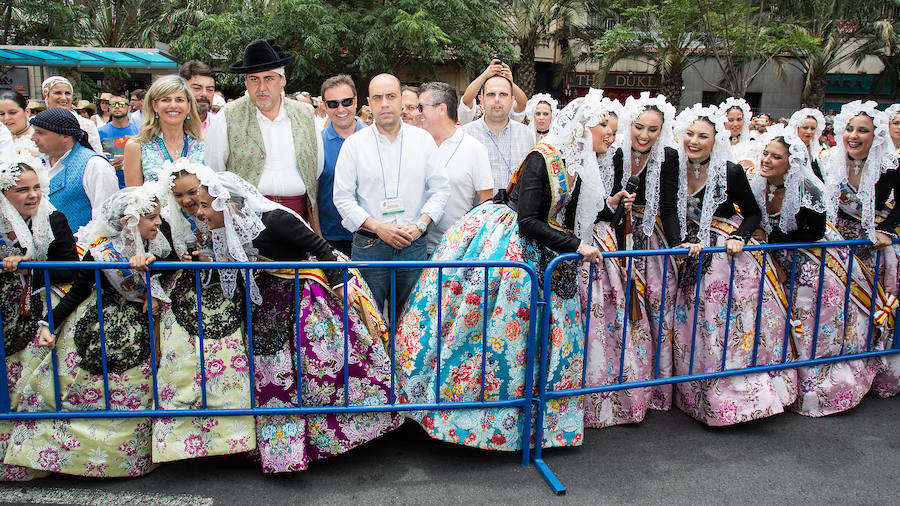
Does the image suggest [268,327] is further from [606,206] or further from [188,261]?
[606,206]

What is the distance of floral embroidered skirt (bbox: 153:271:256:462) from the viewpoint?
3.39 meters

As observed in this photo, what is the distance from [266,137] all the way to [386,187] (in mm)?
929

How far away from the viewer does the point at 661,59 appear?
69.1ft

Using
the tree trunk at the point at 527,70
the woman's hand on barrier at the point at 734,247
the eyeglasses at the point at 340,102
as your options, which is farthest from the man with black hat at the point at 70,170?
the tree trunk at the point at 527,70

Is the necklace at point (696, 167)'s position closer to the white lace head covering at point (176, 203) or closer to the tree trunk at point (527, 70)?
the white lace head covering at point (176, 203)

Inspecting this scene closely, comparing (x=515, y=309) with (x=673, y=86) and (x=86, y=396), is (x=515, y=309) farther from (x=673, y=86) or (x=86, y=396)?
(x=673, y=86)

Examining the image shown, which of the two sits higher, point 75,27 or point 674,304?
point 75,27

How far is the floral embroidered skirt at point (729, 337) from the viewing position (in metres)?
4.29

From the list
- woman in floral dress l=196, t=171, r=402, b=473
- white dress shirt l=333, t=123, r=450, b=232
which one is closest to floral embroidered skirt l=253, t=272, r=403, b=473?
woman in floral dress l=196, t=171, r=402, b=473

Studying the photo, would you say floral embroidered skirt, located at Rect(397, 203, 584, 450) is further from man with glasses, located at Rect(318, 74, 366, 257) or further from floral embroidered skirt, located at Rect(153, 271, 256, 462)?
man with glasses, located at Rect(318, 74, 366, 257)

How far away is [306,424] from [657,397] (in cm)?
248

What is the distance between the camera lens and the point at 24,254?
341cm

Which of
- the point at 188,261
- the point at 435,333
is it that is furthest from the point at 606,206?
the point at 188,261

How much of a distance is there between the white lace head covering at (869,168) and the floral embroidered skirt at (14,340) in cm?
495
